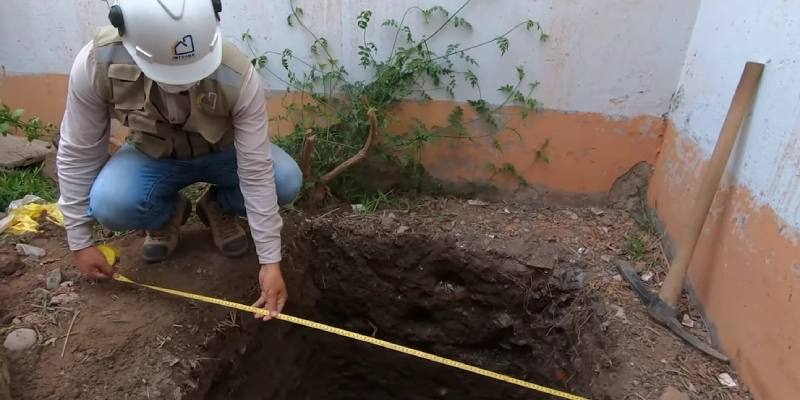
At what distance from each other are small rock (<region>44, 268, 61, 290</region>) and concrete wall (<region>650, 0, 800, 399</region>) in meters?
2.37

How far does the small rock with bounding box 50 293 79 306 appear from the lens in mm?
1889

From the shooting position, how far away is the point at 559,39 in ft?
7.84

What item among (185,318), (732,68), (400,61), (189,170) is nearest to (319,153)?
(400,61)

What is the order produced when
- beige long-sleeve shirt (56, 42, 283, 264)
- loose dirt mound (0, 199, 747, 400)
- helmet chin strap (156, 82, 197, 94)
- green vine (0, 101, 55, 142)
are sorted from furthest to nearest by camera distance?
green vine (0, 101, 55, 142)
loose dirt mound (0, 199, 747, 400)
beige long-sleeve shirt (56, 42, 283, 264)
helmet chin strap (156, 82, 197, 94)

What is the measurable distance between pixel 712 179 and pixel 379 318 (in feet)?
5.45

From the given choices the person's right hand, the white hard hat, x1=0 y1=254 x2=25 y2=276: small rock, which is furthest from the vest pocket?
x1=0 y1=254 x2=25 y2=276: small rock

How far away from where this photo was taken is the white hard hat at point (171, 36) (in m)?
1.36

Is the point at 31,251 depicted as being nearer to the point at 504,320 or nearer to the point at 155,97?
the point at 155,97

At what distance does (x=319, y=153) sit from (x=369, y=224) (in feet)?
1.39

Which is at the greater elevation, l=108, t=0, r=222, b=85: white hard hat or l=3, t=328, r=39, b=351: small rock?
l=108, t=0, r=222, b=85: white hard hat

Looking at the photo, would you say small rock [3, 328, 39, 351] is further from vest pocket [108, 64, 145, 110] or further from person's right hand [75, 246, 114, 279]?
vest pocket [108, 64, 145, 110]

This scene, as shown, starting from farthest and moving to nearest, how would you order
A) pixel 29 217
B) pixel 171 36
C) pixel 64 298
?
pixel 29 217, pixel 64 298, pixel 171 36

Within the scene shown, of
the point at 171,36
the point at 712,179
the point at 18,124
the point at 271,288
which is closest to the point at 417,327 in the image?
the point at 271,288

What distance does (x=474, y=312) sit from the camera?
103 inches
